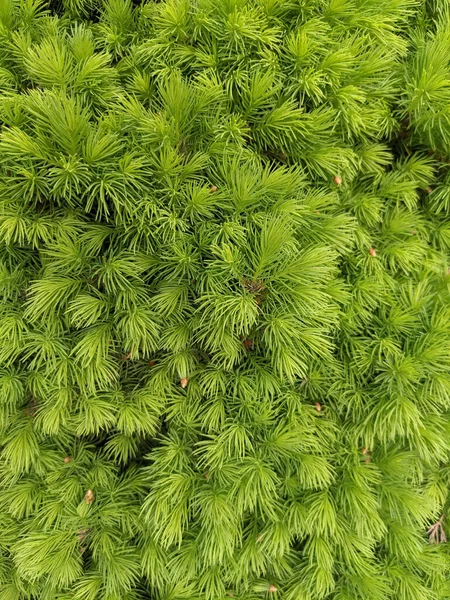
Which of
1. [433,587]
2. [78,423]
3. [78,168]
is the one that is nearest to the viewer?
Result: [78,168]

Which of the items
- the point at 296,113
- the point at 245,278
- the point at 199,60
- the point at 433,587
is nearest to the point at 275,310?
the point at 245,278

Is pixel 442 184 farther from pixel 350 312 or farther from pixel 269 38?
pixel 269 38

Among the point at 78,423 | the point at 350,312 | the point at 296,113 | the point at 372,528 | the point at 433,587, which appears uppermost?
the point at 296,113

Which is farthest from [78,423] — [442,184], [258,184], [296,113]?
[442,184]

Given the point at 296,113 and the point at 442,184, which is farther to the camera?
the point at 442,184

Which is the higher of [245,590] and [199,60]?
[199,60]

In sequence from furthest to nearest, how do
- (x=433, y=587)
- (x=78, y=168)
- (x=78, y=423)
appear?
(x=433, y=587) → (x=78, y=423) → (x=78, y=168)
